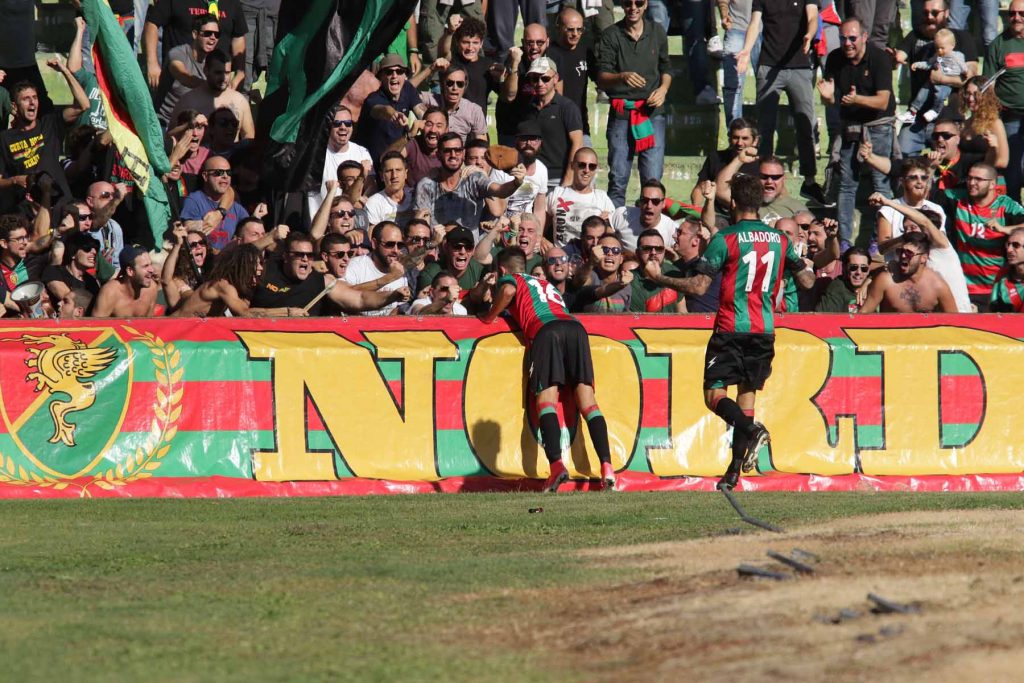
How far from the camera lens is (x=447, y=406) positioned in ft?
40.6

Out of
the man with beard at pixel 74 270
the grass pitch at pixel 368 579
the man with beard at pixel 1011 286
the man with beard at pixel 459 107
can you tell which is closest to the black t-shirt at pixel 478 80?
the man with beard at pixel 459 107

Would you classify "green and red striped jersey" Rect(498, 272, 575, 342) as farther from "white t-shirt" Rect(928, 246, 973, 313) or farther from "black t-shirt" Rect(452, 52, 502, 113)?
"black t-shirt" Rect(452, 52, 502, 113)

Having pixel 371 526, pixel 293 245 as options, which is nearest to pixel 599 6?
pixel 293 245

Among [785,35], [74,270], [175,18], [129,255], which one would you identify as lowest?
[74,270]

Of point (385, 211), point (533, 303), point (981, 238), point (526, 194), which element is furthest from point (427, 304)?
point (981, 238)

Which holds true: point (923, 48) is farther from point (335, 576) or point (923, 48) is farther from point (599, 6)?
point (335, 576)

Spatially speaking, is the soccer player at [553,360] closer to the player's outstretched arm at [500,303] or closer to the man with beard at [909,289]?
the player's outstretched arm at [500,303]

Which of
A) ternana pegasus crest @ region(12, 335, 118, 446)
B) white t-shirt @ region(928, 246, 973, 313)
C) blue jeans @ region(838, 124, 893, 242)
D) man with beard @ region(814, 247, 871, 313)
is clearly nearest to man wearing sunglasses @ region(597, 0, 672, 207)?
blue jeans @ region(838, 124, 893, 242)

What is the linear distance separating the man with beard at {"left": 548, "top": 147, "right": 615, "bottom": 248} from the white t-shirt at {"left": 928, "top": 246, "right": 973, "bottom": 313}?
3180 mm

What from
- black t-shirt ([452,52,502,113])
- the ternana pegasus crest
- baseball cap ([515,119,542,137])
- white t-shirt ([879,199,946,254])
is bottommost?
the ternana pegasus crest

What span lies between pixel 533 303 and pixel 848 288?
11.1 feet

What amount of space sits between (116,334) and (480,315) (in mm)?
2973

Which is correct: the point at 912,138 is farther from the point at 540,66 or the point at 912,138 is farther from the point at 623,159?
the point at 540,66

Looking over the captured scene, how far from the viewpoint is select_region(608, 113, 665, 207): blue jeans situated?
1666 cm
